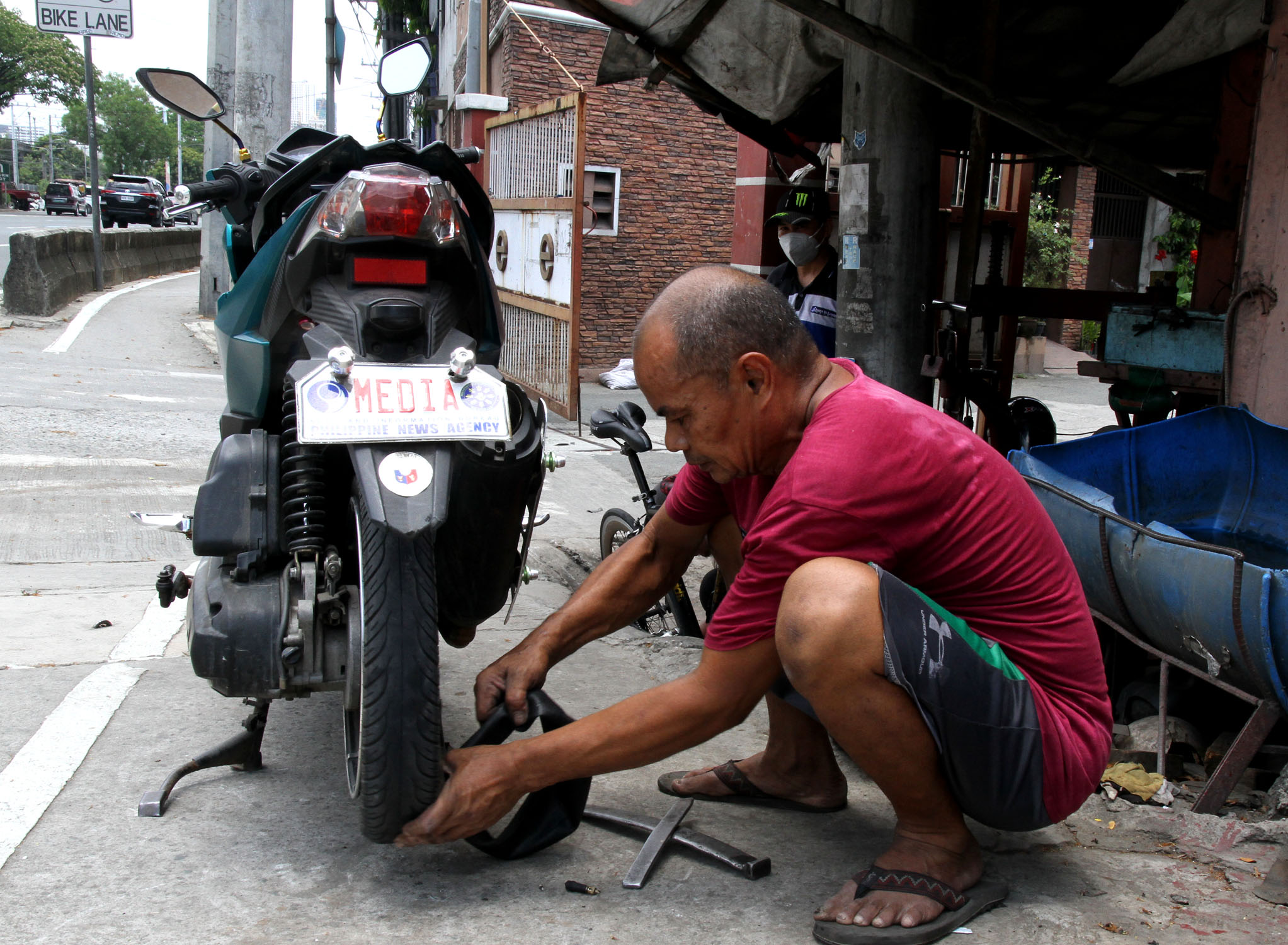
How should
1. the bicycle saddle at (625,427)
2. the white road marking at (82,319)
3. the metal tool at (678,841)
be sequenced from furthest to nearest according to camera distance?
the white road marking at (82,319) → the bicycle saddle at (625,427) → the metal tool at (678,841)

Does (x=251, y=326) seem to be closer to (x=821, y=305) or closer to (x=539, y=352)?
(x=821, y=305)

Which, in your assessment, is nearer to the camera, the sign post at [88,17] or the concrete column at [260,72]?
the concrete column at [260,72]

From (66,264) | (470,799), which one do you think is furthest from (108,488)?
(66,264)

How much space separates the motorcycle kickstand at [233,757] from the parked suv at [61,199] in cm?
4822

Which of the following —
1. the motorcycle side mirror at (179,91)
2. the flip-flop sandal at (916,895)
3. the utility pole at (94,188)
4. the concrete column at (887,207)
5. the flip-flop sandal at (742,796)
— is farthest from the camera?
the utility pole at (94,188)

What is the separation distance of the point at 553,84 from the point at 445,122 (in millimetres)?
6421

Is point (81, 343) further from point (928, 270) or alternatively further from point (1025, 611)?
point (1025, 611)

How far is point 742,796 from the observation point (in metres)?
2.60

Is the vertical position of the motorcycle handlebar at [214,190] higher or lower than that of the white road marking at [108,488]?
higher

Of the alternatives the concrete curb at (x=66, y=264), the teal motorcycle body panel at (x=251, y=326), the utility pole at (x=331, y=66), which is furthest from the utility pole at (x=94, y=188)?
the teal motorcycle body panel at (x=251, y=326)

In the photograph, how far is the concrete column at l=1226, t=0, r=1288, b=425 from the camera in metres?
3.44

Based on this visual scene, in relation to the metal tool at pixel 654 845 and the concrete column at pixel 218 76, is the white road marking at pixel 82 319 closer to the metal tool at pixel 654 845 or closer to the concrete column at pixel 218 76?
the concrete column at pixel 218 76

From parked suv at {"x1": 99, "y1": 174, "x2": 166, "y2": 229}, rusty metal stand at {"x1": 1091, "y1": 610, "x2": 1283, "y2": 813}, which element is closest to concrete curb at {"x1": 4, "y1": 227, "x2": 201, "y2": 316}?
rusty metal stand at {"x1": 1091, "y1": 610, "x2": 1283, "y2": 813}

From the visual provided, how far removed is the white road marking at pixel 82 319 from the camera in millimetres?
9922
